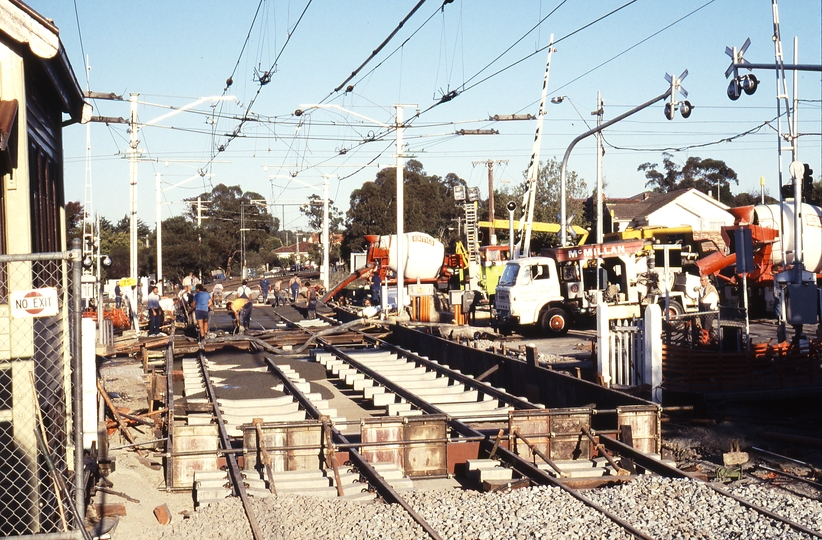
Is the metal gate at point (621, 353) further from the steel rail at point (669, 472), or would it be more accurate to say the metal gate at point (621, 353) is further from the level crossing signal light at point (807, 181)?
the level crossing signal light at point (807, 181)

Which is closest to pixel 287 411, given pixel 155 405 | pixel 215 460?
pixel 155 405

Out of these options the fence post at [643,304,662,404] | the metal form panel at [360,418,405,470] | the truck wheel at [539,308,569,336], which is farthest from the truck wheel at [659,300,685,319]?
the metal form panel at [360,418,405,470]

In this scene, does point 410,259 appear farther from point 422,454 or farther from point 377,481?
point 377,481

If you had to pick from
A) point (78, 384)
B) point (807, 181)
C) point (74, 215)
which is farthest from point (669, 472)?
point (74, 215)

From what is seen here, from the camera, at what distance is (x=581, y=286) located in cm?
2872

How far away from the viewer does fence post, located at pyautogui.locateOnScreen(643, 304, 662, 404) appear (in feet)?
50.4

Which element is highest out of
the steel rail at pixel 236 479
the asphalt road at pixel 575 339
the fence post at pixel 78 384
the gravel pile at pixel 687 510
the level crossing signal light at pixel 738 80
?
the level crossing signal light at pixel 738 80

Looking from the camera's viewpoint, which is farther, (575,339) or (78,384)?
(575,339)

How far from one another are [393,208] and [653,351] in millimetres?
63353

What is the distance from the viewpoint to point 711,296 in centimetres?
2509

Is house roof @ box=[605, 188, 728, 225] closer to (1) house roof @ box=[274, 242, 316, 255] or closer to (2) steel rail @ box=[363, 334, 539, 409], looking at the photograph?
(2) steel rail @ box=[363, 334, 539, 409]

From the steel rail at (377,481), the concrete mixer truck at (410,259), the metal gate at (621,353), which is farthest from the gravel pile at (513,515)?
the concrete mixer truck at (410,259)

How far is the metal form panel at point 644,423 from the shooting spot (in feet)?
39.7

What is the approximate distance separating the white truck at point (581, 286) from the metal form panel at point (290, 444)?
17.4 metres
